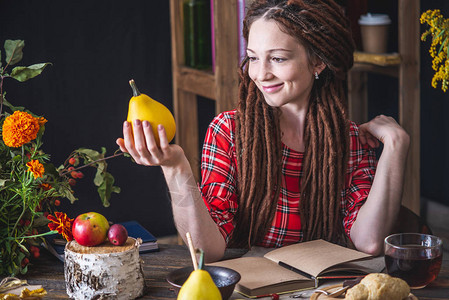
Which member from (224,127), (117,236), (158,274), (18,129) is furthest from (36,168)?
(224,127)

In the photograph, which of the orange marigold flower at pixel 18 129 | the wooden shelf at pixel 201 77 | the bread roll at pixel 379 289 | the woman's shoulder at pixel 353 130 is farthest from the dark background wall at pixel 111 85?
the bread roll at pixel 379 289

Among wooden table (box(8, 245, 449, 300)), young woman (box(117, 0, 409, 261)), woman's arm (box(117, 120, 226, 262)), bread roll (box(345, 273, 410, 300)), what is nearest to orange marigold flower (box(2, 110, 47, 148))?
woman's arm (box(117, 120, 226, 262))

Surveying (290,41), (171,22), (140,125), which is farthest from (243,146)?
(171,22)

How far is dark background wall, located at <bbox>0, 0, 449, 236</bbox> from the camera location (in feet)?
8.80

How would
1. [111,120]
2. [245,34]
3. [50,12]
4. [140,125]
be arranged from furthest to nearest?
[111,120], [50,12], [245,34], [140,125]

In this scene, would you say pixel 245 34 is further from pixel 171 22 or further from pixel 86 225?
pixel 171 22

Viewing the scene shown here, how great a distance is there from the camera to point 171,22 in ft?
9.15

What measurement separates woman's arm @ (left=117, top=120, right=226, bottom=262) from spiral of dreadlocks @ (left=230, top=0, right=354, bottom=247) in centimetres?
20

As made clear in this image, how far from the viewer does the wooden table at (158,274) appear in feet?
4.00

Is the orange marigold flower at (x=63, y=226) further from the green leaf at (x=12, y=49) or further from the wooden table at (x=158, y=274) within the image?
the green leaf at (x=12, y=49)

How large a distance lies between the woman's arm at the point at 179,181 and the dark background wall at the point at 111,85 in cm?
141

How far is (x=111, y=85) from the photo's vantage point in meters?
2.86

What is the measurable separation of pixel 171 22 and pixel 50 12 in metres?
0.50

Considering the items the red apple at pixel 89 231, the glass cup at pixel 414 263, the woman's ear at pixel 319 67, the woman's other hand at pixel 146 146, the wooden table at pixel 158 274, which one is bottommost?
the wooden table at pixel 158 274
